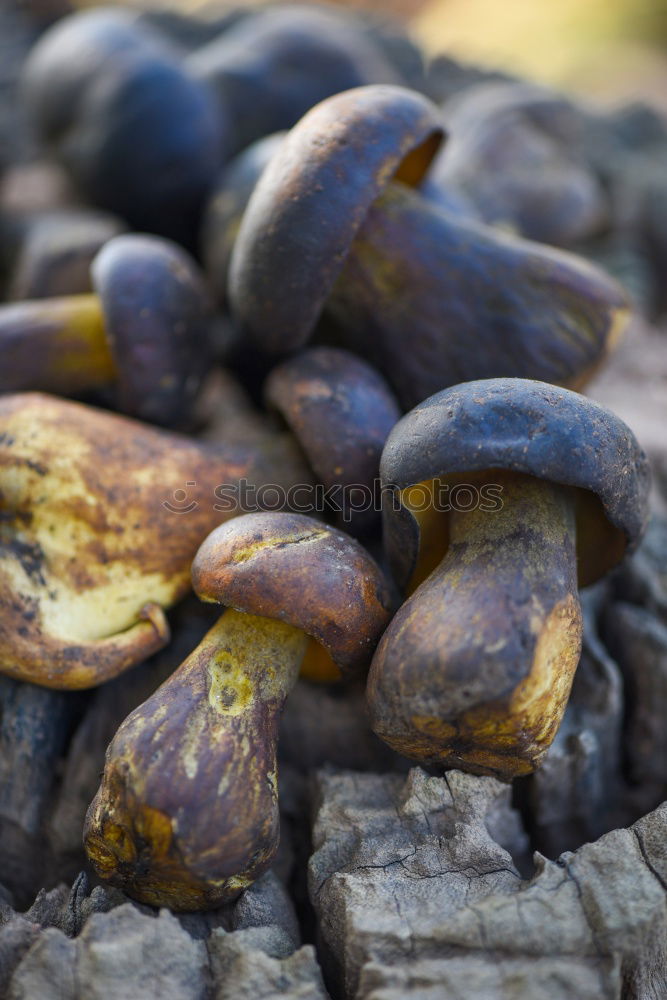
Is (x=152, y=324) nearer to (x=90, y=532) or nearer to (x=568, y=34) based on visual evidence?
(x=90, y=532)

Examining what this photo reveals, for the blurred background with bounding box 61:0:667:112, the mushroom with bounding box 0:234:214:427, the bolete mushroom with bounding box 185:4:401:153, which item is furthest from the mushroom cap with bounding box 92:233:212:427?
the blurred background with bounding box 61:0:667:112

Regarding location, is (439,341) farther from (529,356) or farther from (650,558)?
(650,558)

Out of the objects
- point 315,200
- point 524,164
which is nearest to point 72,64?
point 315,200

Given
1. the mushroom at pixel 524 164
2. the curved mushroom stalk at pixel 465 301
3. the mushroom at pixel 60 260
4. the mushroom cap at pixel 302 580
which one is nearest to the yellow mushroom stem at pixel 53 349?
the mushroom at pixel 60 260

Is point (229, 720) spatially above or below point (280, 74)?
below

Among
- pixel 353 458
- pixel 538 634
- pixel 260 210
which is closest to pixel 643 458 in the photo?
pixel 538 634

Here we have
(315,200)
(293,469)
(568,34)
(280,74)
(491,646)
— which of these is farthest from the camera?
(568,34)

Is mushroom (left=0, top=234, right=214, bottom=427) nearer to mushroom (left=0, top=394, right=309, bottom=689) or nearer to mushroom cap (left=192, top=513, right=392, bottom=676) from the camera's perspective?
mushroom (left=0, top=394, right=309, bottom=689)
